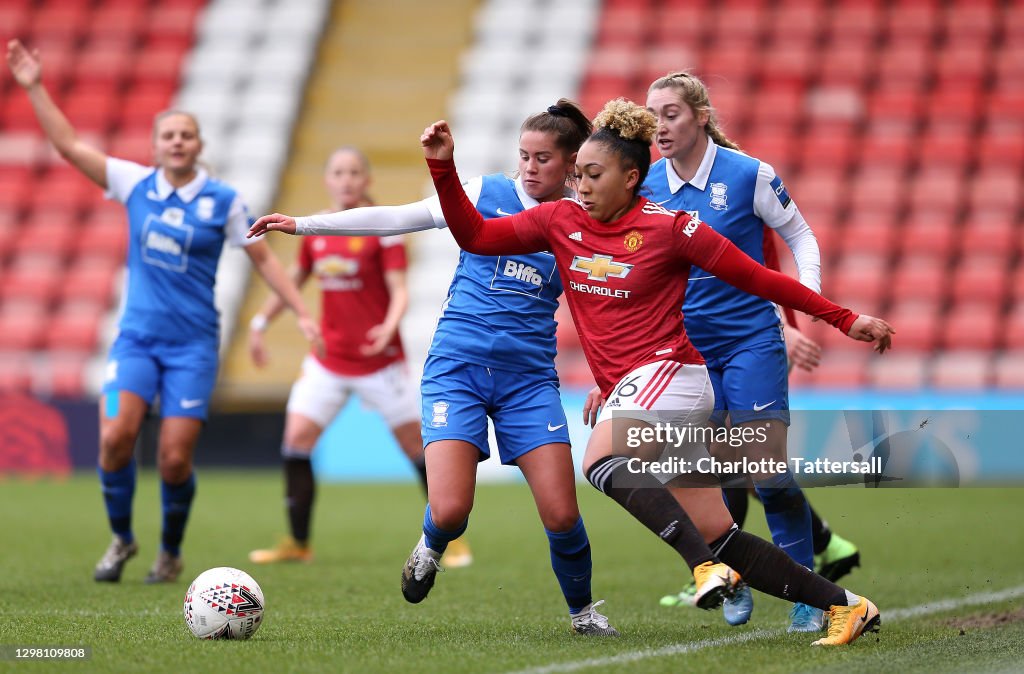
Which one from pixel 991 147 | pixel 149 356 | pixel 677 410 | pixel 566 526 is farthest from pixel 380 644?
pixel 991 147

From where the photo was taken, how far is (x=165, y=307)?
7176 mm

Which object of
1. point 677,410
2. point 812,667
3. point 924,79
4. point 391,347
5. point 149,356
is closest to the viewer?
point 812,667

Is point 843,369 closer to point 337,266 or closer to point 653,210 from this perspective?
point 337,266

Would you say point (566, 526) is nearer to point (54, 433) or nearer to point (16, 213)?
point (54, 433)

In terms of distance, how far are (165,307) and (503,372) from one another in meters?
2.56

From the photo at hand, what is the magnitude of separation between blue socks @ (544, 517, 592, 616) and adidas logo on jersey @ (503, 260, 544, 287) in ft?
3.16

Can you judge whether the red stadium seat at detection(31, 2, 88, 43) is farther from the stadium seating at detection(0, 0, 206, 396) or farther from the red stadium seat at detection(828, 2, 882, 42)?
the red stadium seat at detection(828, 2, 882, 42)

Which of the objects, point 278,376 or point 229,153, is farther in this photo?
point 229,153

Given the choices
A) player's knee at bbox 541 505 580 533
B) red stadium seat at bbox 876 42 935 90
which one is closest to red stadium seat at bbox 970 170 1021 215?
red stadium seat at bbox 876 42 935 90

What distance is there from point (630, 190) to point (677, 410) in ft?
2.67

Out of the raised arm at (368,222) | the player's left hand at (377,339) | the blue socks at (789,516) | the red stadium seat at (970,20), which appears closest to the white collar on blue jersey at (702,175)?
the raised arm at (368,222)

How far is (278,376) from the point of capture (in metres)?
16.3

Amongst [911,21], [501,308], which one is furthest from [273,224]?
[911,21]

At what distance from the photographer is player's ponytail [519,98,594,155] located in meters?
5.29
